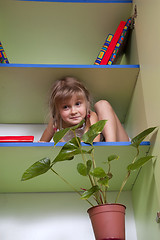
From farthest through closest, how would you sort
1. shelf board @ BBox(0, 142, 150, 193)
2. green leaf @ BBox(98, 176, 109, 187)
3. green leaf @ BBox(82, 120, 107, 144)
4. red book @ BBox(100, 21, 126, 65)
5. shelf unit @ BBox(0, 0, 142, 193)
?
red book @ BBox(100, 21, 126, 65) → shelf unit @ BBox(0, 0, 142, 193) → shelf board @ BBox(0, 142, 150, 193) → green leaf @ BBox(82, 120, 107, 144) → green leaf @ BBox(98, 176, 109, 187)

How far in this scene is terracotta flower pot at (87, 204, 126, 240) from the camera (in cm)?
94

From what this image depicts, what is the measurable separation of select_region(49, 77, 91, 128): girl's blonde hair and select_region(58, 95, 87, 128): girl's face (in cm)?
2

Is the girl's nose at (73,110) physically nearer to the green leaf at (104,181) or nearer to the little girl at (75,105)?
the little girl at (75,105)

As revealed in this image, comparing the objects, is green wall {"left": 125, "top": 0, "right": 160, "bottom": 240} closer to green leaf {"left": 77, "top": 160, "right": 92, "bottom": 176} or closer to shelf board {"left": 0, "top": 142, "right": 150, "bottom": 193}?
shelf board {"left": 0, "top": 142, "right": 150, "bottom": 193}

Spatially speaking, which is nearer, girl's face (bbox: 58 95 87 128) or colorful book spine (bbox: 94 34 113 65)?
girl's face (bbox: 58 95 87 128)

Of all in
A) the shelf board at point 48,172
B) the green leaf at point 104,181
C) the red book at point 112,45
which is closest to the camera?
the green leaf at point 104,181

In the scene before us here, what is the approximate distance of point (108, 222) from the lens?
940 millimetres

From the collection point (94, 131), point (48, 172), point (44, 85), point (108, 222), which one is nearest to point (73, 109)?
point (44, 85)

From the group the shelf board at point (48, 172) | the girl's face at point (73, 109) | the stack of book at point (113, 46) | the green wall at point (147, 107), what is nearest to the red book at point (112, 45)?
the stack of book at point (113, 46)

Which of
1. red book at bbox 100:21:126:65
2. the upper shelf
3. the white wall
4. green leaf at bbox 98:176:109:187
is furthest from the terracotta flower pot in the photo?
the upper shelf

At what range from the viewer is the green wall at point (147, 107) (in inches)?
44.4

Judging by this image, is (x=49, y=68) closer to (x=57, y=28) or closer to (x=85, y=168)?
(x=57, y=28)

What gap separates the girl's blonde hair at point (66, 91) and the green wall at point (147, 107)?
24cm

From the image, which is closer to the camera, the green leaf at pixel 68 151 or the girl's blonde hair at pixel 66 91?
the green leaf at pixel 68 151
